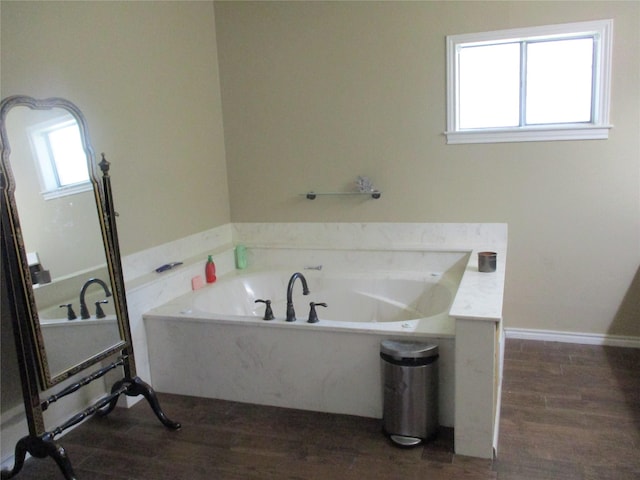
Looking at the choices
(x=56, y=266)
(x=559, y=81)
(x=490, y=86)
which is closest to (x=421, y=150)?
(x=490, y=86)

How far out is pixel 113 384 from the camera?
8.96 feet

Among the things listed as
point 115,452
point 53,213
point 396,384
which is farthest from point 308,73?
point 115,452

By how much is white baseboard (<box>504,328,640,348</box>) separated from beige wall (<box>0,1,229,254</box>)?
2.42 meters

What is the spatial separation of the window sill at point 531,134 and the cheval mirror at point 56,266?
91.7 inches

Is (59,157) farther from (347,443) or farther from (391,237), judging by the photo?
(391,237)

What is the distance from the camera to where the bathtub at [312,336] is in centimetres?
252

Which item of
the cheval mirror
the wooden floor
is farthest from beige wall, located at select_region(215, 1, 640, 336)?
the cheval mirror

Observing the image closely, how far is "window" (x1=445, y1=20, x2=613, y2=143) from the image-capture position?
3117 mm

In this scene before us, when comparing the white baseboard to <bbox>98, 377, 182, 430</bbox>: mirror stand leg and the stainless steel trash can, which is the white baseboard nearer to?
the stainless steel trash can

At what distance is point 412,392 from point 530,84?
89.2 inches

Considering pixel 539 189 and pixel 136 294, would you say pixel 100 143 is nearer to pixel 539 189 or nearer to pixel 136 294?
pixel 136 294

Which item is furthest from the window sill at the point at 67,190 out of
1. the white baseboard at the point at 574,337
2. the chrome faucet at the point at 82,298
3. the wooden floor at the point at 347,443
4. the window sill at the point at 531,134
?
the white baseboard at the point at 574,337

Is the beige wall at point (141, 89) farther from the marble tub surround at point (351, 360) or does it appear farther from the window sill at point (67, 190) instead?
the marble tub surround at point (351, 360)

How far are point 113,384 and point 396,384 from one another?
1569 mm
